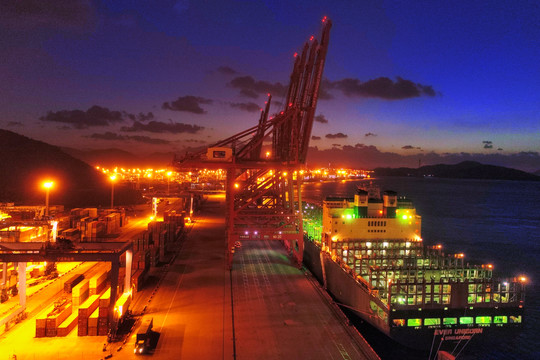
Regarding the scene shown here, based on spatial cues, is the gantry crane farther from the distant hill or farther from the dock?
the distant hill

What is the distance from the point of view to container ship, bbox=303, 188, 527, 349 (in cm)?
1898

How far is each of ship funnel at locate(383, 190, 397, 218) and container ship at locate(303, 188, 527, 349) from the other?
79 millimetres

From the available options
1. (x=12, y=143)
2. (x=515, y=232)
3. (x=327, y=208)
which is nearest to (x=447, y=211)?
(x=515, y=232)

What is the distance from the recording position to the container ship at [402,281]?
19.0 metres

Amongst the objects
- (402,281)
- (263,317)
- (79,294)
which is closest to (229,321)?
(263,317)

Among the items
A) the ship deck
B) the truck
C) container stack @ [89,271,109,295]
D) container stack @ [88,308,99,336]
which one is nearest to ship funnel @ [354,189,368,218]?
the ship deck

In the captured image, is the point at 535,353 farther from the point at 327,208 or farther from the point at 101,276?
the point at 101,276

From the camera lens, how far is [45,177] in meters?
127

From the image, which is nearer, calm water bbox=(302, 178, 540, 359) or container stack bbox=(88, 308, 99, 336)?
container stack bbox=(88, 308, 99, 336)

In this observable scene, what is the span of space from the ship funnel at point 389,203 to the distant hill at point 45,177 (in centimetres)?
7273

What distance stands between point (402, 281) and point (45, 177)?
133 metres

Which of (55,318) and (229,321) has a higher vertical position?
(55,318)

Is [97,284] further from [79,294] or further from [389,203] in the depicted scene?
[389,203]

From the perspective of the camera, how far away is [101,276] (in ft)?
68.9
